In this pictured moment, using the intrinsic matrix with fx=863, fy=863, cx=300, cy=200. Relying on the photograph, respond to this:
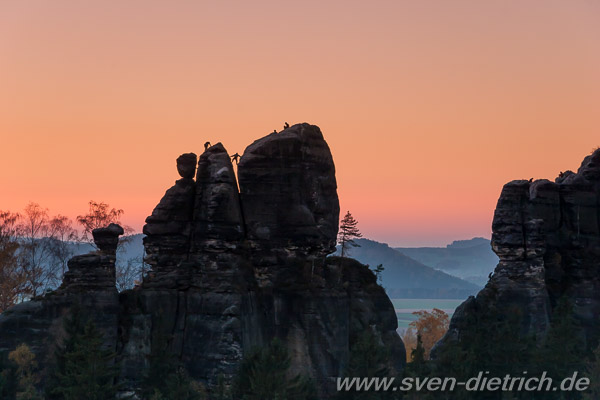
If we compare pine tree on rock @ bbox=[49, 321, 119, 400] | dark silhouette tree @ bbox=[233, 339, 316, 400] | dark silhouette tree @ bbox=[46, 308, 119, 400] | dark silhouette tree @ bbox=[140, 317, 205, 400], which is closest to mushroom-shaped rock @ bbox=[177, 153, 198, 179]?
dark silhouette tree @ bbox=[140, 317, 205, 400]

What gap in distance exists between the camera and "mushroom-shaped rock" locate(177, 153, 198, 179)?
94125 mm

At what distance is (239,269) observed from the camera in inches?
3590

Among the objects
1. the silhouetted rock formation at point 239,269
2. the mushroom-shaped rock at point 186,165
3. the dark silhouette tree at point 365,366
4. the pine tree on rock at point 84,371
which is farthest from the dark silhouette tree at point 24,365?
the dark silhouette tree at point 365,366

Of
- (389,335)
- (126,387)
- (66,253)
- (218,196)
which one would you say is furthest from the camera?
(66,253)

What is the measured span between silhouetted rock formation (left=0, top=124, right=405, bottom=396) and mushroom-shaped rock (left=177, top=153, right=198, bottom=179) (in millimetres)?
124

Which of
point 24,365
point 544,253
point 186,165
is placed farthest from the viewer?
point 544,253

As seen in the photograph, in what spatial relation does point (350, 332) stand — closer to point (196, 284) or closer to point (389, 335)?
A: point (389, 335)

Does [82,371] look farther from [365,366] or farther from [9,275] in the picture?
[9,275]

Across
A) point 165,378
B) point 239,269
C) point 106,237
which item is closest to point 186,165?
point 106,237

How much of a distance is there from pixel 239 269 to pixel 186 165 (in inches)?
511

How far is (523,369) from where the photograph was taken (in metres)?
93.6

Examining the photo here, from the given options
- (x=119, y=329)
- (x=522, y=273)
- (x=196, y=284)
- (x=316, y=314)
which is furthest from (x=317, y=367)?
(x=522, y=273)

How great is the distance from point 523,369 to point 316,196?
29571 mm

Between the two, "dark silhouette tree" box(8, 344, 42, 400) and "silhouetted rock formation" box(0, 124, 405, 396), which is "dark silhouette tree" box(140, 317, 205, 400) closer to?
"silhouetted rock formation" box(0, 124, 405, 396)
